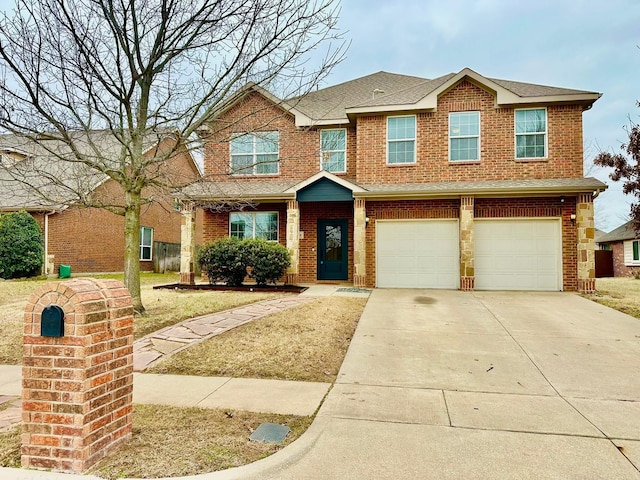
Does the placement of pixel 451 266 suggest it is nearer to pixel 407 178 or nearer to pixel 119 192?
pixel 407 178

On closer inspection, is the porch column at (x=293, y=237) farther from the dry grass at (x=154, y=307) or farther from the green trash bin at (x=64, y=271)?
the green trash bin at (x=64, y=271)

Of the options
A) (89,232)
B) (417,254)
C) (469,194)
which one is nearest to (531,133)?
(469,194)

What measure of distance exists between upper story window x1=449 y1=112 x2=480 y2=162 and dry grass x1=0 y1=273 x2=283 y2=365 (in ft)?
24.8

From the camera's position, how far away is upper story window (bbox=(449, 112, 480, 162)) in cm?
1316

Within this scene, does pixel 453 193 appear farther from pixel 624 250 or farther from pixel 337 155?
pixel 624 250

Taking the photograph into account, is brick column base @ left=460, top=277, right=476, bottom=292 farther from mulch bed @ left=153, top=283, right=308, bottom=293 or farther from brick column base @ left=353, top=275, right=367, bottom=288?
mulch bed @ left=153, top=283, right=308, bottom=293

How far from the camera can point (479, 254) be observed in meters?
12.8

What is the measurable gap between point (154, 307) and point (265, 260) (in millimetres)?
3931

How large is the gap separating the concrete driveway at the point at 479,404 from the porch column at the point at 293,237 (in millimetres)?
5377

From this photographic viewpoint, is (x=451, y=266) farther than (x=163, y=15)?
Yes

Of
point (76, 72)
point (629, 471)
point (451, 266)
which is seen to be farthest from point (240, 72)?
point (451, 266)

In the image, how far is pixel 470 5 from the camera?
9906mm

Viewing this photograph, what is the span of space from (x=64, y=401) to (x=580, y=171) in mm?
14387

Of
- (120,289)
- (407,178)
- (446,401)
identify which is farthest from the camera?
(407,178)
